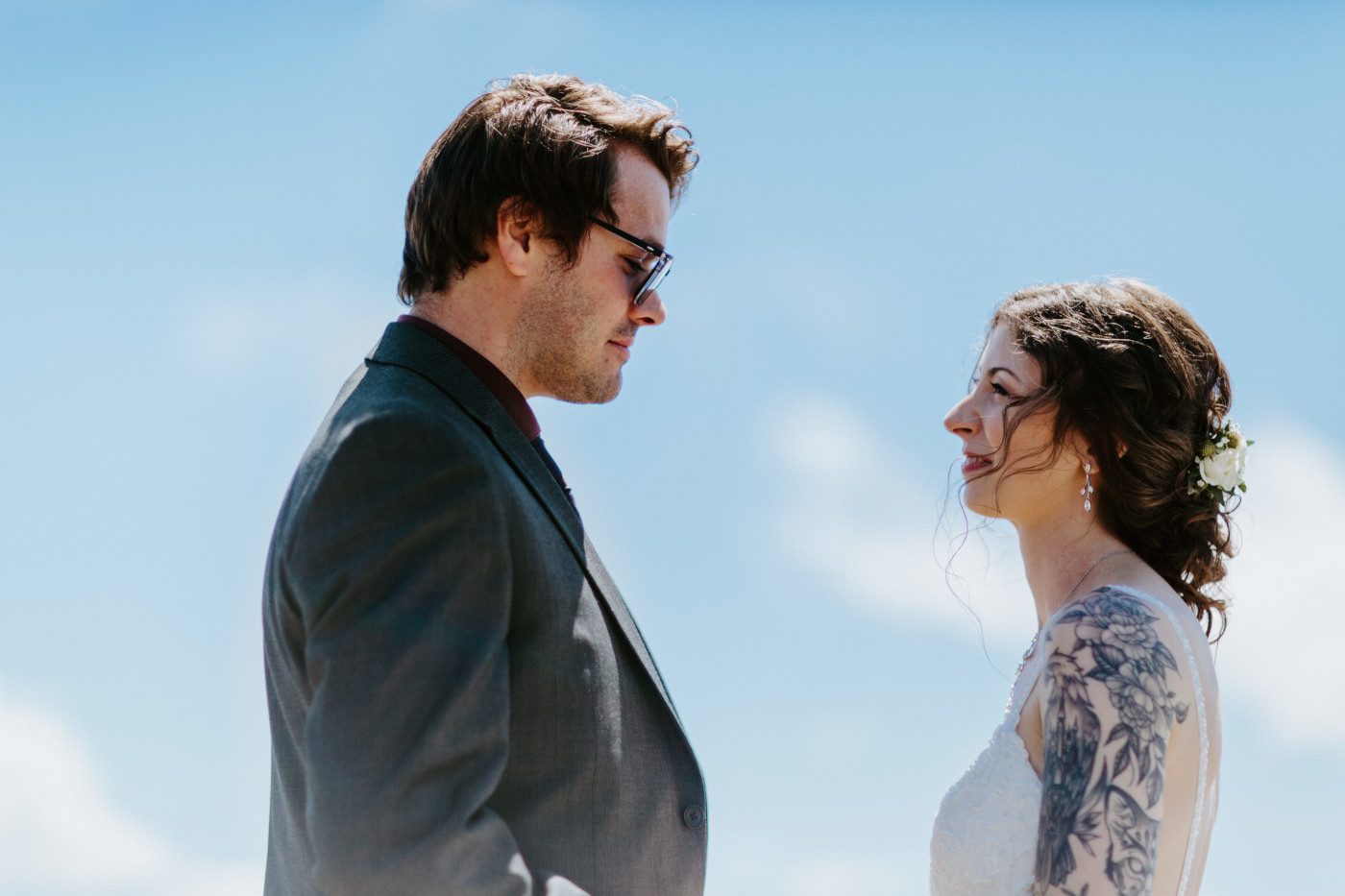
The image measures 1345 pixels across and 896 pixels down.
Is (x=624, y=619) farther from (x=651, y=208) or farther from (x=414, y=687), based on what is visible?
(x=651, y=208)

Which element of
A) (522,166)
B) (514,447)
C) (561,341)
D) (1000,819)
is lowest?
(1000,819)

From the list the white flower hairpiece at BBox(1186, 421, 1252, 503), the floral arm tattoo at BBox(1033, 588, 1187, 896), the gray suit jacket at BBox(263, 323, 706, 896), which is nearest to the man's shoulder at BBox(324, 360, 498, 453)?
the gray suit jacket at BBox(263, 323, 706, 896)

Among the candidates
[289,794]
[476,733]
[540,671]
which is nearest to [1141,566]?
[540,671]

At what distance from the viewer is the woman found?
2969 millimetres

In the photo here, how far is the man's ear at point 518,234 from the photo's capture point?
2.95 m

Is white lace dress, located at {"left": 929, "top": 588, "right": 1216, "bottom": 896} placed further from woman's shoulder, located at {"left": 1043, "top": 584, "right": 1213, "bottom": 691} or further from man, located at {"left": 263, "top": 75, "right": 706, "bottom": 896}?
man, located at {"left": 263, "top": 75, "right": 706, "bottom": 896}

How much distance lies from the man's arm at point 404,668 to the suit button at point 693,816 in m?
0.41

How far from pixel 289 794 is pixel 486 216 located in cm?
153

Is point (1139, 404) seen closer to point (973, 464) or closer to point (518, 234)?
point (973, 464)

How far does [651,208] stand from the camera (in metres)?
3.22

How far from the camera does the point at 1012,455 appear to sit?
3.74m

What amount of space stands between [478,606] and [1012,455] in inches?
86.5

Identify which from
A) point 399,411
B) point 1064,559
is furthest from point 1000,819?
point 399,411

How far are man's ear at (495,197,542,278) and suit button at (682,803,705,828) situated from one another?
1412mm
